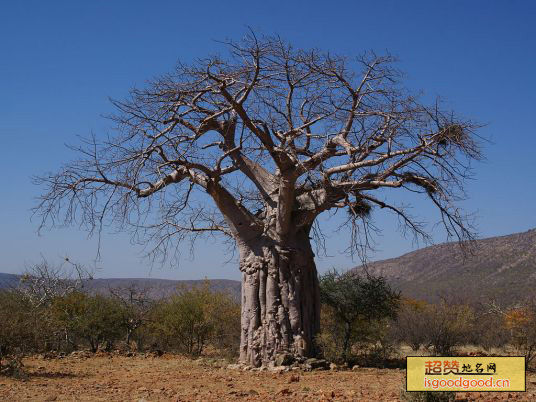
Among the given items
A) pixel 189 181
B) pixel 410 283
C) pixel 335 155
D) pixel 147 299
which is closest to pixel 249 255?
pixel 189 181

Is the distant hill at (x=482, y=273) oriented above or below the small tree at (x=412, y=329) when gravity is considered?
above

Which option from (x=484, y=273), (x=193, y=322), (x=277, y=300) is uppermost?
(x=484, y=273)

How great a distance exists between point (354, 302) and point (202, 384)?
5356 millimetres

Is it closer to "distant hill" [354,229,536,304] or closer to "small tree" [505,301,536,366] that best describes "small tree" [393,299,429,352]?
"small tree" [505,301,536,366]

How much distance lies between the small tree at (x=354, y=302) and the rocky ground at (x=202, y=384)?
8.58 feet

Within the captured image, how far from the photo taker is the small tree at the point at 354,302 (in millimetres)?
13922

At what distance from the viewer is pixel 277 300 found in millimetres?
11609

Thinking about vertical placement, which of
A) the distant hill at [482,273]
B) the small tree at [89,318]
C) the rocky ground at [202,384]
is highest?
the distant hill at [482,273]

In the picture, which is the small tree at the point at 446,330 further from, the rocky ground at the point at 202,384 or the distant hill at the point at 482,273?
the distant hill at the point at 482,273

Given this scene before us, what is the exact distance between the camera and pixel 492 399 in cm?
Result: 730

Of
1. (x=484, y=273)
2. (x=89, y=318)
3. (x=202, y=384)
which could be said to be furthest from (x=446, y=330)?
(x=484, y=273)

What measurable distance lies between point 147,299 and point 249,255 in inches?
334

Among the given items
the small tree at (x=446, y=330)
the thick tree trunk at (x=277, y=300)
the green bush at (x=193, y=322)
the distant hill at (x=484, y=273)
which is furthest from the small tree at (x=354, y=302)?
the distant hill at (x=484, y=273)

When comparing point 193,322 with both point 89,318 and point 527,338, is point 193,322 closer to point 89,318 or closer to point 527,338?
point 89,318
